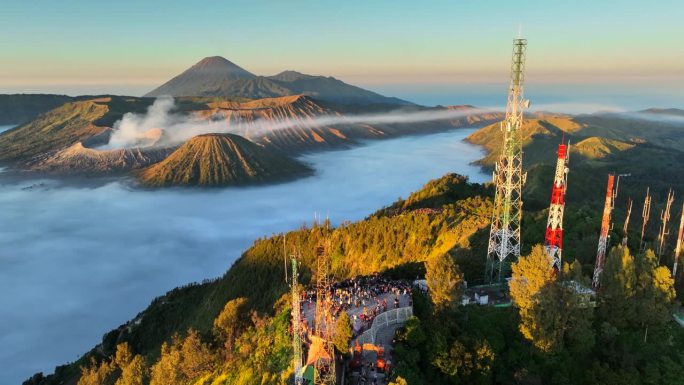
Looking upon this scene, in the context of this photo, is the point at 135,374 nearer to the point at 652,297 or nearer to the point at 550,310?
the point at 550,310

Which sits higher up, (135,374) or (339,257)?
(339,257)

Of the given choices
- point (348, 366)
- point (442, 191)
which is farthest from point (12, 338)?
point (348, 366)

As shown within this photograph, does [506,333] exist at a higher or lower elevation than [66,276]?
higher

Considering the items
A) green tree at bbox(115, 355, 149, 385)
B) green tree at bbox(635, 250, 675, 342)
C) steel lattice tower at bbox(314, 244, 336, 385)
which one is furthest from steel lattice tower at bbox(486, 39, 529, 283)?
green tree at bbox(115, 355, 149, 385)

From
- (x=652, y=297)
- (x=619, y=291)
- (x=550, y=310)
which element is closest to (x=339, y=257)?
(x=619, y=291)

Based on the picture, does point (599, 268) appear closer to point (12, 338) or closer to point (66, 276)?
point (12, 338)

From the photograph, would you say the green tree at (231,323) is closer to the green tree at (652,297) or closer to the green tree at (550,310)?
the green tree at (550,310)

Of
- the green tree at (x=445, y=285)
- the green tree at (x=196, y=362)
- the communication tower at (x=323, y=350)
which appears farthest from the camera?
the green tree at (x=196, y=362)

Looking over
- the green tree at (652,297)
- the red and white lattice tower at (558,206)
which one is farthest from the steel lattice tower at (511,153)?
the green tree at (652,297)
